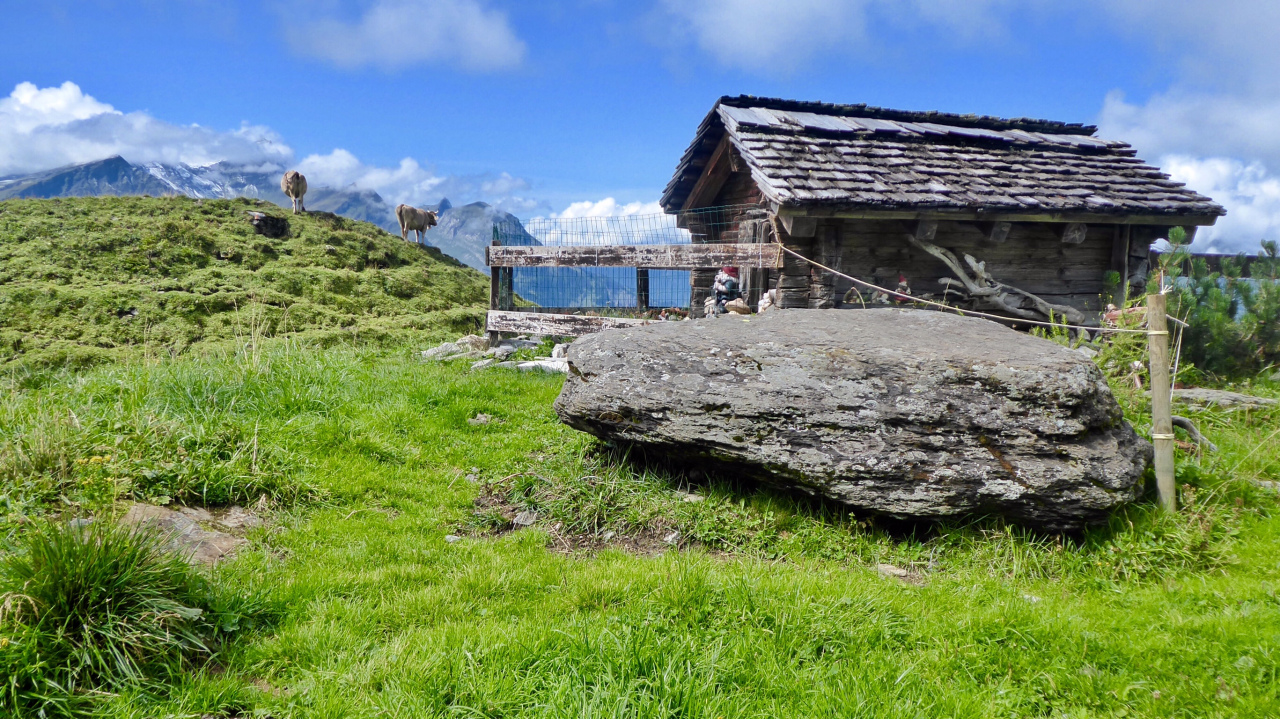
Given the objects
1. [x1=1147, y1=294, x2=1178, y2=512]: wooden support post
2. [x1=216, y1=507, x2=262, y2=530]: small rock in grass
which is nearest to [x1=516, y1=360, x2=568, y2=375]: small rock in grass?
[x1=216, y1=507, x2=262, y2=530]: small rock in grass

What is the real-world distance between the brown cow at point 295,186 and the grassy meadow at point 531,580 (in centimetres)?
1532

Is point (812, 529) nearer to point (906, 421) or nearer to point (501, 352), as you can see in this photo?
point (906, 421)

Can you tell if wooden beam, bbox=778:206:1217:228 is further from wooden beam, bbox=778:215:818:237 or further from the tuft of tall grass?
the tuft of tall grass

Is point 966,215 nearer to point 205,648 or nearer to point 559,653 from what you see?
point 559,653

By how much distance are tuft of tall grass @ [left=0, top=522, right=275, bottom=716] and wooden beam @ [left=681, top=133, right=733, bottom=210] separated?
991 cm

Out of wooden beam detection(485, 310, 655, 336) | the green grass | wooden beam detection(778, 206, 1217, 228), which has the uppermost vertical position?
wooden beam detection(778, 206, 1217, 228)

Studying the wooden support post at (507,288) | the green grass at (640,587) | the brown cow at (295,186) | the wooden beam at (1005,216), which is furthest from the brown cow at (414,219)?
the wooden beam at (1005,216)

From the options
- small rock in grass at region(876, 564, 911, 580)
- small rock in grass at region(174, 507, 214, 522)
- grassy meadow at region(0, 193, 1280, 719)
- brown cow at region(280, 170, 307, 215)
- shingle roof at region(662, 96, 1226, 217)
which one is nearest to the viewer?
grassy meadow at region(0, 193, 1280, 719)

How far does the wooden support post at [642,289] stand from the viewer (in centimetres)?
1142

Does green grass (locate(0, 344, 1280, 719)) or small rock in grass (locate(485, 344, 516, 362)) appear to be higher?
small rock in grass (locate(485, 344, 516, 362))

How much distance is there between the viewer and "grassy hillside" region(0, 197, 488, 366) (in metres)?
12.1

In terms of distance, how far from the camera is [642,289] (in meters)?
11.4

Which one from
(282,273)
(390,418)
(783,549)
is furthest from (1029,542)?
(282,273)

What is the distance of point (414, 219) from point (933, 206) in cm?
1789
